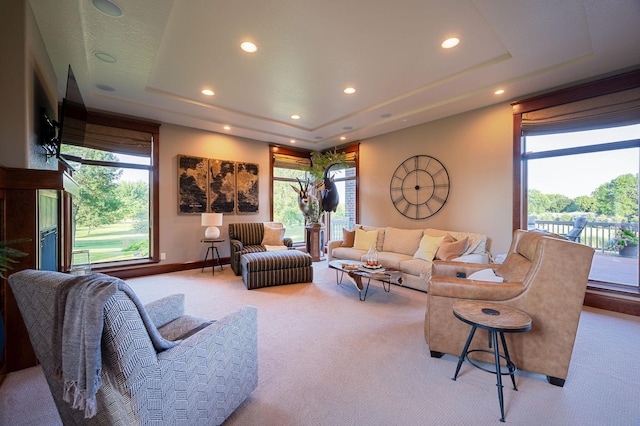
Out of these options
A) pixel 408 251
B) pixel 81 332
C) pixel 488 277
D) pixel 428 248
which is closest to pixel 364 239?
pixel 408 251

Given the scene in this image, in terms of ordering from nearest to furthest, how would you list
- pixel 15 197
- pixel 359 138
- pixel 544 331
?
A: pixel 544 331 → pixel 15 197 → pixel 359 138

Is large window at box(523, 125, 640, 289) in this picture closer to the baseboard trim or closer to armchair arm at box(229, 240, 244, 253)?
armchair arm at box(229, 240, 244, 253)

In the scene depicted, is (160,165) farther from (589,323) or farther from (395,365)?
(589,323)

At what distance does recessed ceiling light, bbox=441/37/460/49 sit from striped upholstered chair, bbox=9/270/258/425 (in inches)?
124

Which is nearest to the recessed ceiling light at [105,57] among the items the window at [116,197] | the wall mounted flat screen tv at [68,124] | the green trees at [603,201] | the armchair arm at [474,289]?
the wall mounted flat screen tv at [68,124]

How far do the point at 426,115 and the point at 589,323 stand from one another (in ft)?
11.8

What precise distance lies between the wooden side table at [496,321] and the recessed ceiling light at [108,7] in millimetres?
3551

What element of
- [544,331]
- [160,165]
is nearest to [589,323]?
[544,331]

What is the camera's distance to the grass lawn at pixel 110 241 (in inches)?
175

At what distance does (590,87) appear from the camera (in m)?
3.36

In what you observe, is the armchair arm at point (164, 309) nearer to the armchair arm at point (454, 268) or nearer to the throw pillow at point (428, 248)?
the armchair arm at point (454, 268)

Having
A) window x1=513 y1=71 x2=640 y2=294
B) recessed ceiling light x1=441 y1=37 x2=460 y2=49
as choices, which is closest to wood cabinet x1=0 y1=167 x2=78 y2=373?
recessed ceiling light x1=441 y1=37 x2=460 y2=49

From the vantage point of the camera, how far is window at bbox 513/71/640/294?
3.24 meters

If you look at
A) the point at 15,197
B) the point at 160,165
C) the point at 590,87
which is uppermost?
the point at 590,87
